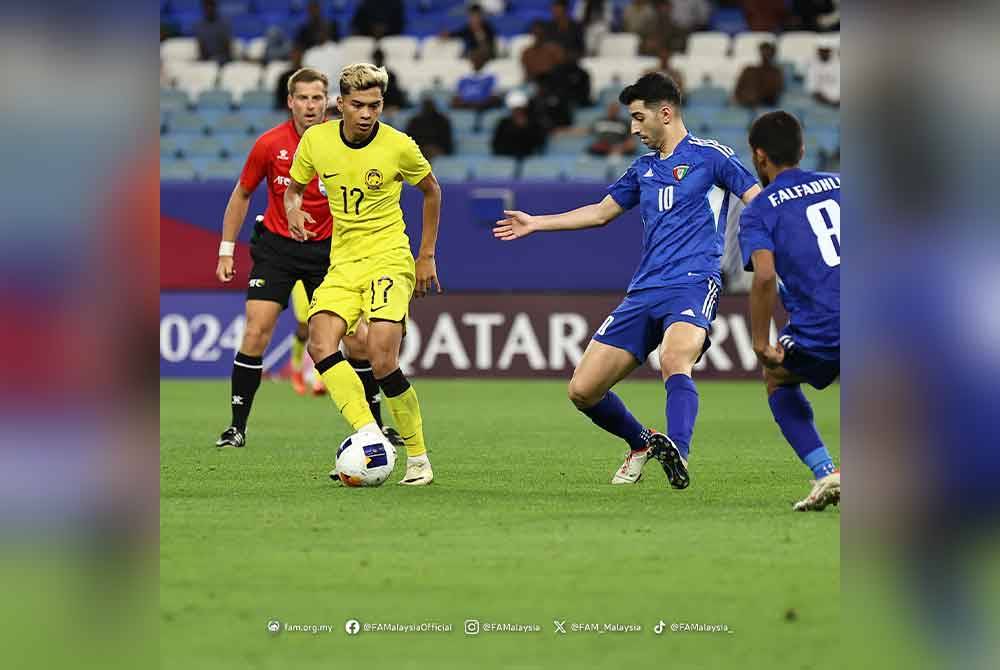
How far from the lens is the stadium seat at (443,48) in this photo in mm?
20250

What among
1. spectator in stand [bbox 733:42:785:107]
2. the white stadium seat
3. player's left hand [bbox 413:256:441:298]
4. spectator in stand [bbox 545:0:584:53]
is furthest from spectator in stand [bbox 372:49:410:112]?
player's left hand [bbox 413:256:441:298]

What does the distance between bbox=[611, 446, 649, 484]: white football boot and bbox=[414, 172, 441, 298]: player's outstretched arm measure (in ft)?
4.21

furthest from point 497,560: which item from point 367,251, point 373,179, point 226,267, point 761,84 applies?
point 761,84

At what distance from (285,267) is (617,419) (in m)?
3.00

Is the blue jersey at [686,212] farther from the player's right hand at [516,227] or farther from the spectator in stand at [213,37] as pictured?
the spectator in stand at [213,37]

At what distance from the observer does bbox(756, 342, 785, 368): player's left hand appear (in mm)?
6520

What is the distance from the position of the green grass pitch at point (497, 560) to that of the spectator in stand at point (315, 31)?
1041 cm

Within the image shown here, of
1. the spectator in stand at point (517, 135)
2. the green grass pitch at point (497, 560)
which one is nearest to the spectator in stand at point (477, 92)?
the spectator in stand at point (517, 135)

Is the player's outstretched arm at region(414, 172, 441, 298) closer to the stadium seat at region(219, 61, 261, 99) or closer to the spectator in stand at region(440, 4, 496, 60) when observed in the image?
the spectator in stand at region(440, 4, 496, 60)

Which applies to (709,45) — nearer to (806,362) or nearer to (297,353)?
(297,353)

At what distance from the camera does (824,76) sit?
59.8 feet

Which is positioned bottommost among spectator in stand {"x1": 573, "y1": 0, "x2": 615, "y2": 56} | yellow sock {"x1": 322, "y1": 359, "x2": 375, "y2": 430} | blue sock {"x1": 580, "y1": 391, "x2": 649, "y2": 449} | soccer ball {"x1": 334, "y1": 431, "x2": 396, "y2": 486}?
soccer ball {"x1": 334, "y1": 431, "x2": 396, "y2": 486}
